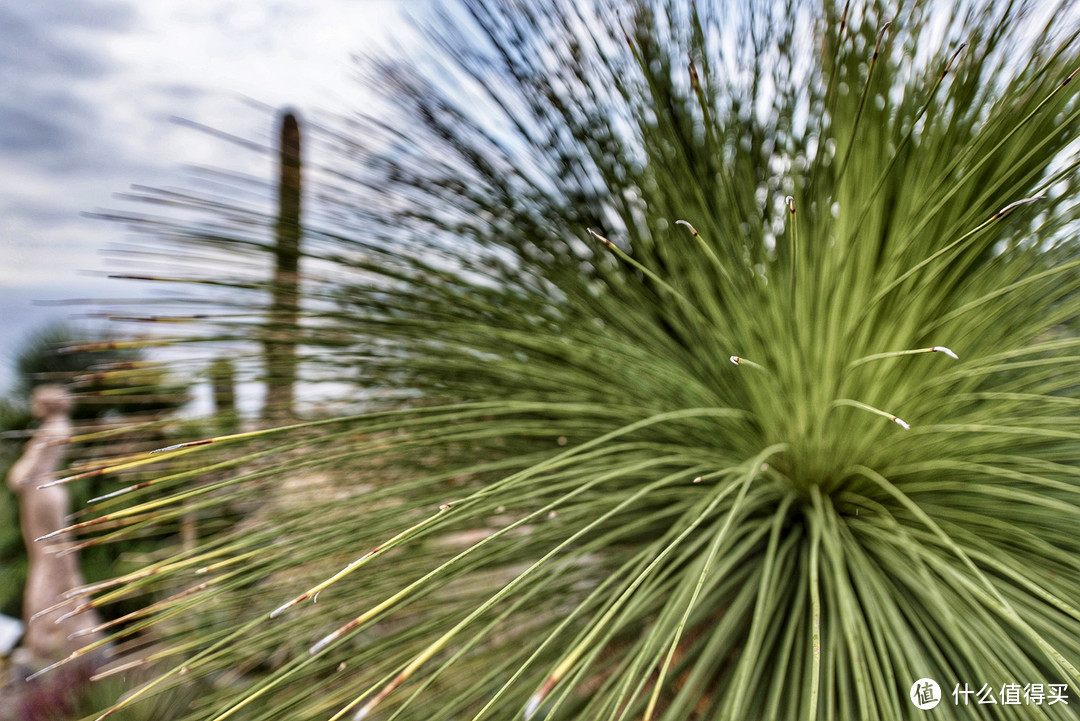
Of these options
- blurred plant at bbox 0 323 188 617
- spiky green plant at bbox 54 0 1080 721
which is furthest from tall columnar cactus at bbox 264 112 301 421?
blurred plant at bbox 0 323 188 617

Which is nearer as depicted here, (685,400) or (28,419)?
(685,400)

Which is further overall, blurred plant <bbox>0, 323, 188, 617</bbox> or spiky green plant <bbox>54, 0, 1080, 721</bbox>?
blurred plant <bbox>0, 323, 188, 617</bbox>

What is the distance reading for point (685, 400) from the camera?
61 centimetres

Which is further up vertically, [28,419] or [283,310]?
[283,310]

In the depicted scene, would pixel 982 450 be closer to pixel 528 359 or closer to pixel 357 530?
pixel 528 359

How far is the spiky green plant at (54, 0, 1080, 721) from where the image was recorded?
0.46 m

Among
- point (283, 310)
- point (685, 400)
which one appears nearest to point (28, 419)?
point (283, 310)

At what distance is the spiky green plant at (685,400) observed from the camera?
0.46 m

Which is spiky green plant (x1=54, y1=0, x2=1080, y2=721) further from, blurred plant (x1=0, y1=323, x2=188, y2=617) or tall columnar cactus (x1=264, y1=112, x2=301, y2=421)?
blurred plant (x1=0, y1=323, x2=188, y2=617)

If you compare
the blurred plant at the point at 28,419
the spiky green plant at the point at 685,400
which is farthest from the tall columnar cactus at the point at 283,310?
the blurred plant at the point at 28,419

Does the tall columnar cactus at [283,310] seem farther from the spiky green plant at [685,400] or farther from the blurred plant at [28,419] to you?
the blurred plant at [28,419]

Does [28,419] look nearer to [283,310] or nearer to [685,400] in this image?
[283,310]

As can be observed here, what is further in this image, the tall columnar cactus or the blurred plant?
the blurred plant

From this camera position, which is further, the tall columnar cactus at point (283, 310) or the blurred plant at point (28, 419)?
the blurred plant at point (28, 419)
